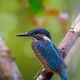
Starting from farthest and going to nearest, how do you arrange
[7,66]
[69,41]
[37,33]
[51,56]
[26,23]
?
1. [26,23]
2. [51,56]
3. [37,33]
4. [69,41]
5. [7,66]

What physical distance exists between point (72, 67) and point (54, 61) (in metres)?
0.19

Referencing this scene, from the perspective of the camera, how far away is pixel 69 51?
48.6 inches

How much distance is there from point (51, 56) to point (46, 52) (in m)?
0.03

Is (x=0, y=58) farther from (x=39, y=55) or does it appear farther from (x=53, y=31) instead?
(x=53, y=31)

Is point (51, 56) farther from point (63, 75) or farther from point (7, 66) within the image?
point (7, 66)

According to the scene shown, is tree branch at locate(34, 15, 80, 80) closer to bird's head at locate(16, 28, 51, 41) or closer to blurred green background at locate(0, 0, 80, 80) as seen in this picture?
bird's head at locate(16, 28, 51, 41)

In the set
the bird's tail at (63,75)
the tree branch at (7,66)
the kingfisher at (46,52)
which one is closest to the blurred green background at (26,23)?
the kingfisher at (46,52)

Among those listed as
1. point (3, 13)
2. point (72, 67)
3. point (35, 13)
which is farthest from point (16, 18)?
point (72, 67)

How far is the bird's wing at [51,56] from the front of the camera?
131 centimetres

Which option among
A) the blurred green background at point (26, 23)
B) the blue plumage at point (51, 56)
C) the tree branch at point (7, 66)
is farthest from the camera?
the blurred green background at point (26, 23)

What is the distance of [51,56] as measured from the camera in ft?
4.58

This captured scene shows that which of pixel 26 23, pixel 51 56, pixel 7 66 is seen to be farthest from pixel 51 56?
pixel 26 23

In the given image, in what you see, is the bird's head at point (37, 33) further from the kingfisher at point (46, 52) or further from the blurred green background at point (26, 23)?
the blurred green background at point (26, 23)

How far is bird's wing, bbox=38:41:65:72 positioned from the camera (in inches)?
51.5
